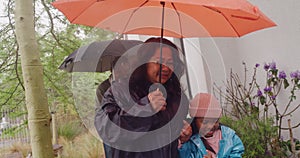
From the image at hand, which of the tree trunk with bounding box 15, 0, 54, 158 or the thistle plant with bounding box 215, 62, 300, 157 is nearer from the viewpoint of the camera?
the tree trunk with bounding box 15, 0, 54, 158

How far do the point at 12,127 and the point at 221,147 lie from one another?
7.75 feet

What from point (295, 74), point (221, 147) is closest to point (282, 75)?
point (295, 74)

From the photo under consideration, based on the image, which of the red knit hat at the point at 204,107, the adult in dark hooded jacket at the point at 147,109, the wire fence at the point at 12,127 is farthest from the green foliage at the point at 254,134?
the wire fence at the point at 12,127

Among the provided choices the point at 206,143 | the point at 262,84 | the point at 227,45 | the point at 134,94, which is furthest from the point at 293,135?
the point at 134,94

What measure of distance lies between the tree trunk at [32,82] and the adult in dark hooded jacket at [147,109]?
0.48 meters

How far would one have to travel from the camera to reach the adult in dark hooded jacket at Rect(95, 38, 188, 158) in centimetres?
114

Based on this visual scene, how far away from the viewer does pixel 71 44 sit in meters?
3.06

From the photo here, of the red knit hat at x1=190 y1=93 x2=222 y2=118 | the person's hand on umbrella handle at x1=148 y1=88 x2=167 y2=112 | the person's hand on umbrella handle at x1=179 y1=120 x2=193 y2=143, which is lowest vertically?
the person's hand on umbrella handle at x1=179 y1=120 x2=193 y2=143

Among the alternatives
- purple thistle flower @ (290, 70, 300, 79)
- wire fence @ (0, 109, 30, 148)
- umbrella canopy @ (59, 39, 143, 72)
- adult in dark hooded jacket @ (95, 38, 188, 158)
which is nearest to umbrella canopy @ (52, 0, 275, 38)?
umbrella canopy @ (59, 39, 143, 72)

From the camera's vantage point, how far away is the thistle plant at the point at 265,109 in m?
2.45

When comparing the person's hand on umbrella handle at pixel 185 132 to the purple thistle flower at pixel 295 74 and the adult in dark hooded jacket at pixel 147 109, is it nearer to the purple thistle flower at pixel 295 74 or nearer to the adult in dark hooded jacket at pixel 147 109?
the adult in dark hooded jacket at pixel 147 109

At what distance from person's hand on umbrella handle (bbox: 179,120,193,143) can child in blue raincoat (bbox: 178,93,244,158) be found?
0.17 feet

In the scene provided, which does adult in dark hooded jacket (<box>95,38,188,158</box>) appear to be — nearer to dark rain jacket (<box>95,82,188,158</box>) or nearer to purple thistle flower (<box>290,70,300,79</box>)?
dark rain jacket (<box>95,82,188,158</box>)

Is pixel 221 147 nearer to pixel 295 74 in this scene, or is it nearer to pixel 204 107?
pixel 204 107
